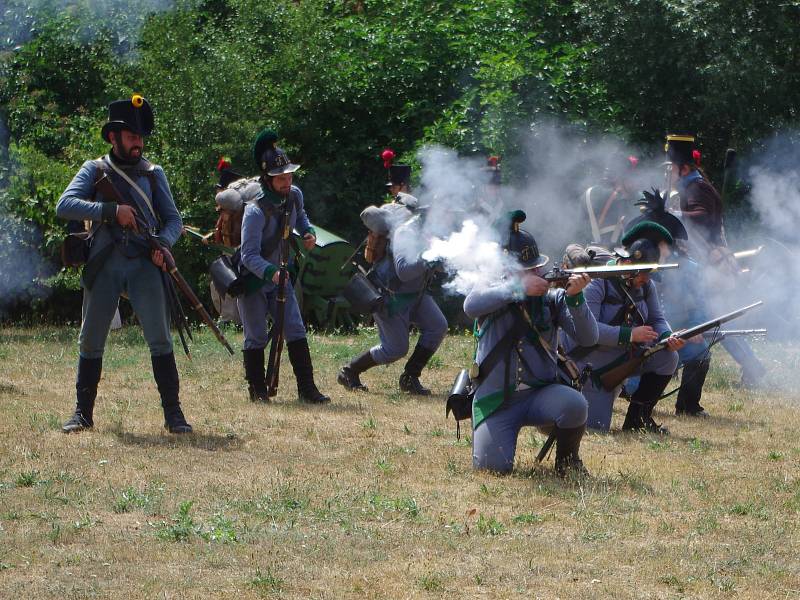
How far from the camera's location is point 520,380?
7.18 metres

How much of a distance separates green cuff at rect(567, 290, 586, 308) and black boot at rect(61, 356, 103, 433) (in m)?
3.28

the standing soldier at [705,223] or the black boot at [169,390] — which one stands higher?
the standing soldier at [705,223]

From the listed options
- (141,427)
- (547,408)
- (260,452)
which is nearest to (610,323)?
(547,408)

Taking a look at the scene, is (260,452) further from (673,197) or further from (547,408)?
(673,197)

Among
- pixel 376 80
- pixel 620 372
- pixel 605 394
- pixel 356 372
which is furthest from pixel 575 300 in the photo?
pixel 376 80

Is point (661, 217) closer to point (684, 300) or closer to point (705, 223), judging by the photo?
point (684, 300)

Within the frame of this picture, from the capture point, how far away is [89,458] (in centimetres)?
744

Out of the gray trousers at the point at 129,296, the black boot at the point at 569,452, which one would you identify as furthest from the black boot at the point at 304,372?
the black boot at the point at 569,452

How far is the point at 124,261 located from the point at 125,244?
122 millimetres

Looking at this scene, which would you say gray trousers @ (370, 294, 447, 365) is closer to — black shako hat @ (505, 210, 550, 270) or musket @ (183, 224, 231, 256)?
musket @ (183, 224, 231, 256)

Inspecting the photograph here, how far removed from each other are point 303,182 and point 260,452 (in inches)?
352

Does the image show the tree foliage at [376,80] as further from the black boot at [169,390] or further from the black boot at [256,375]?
Result: the black boot at [169,390]

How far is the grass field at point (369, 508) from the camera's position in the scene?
5.26 meters

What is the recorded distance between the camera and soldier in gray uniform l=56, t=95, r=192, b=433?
7973mm
